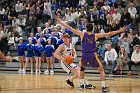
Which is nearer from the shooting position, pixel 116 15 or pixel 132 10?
pixel 116 15

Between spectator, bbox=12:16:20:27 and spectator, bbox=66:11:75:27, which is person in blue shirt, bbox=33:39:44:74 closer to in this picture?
spectator, bbox=66:11:75:27

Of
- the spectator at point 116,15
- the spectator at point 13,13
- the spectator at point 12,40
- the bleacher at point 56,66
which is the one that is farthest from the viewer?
the spectator at point 13,13

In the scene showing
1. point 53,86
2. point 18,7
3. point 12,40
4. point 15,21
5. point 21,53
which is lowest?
point 53,86

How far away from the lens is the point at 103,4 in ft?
79.2

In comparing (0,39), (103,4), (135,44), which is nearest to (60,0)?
(103,4)

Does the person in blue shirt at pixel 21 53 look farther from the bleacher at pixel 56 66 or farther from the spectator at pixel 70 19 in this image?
the spectator at pixel 70 19

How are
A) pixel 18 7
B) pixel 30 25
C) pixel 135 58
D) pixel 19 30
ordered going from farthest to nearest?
pixel 18 7 < pixel 30 25 < pixel 19 30 < pixel 135 58

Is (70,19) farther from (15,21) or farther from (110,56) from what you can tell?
(110,56)

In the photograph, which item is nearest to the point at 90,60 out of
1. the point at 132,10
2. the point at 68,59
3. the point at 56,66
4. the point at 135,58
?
the point at 68,59

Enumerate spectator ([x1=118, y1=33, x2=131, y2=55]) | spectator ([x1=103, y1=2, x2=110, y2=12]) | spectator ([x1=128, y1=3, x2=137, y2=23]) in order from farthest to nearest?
1. spectator ([x1=103, y1=2, x2=110, y2=12])
2. spectator ([x1=128, y1=3, x2=137, y2=23])
3. spectator ([x1=118, y1=33, x2=131, y2=55])

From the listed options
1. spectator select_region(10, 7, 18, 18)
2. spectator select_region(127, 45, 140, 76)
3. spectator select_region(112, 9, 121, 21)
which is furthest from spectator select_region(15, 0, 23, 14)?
spectator select_region(127, 45, 140, 76)

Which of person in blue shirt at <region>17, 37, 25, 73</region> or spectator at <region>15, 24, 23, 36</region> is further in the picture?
spectator at <region>15, 24, 23, 36</region>

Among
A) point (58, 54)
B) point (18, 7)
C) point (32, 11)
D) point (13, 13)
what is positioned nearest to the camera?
point (58, 54)

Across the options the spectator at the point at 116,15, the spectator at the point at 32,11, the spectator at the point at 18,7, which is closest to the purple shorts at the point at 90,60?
the spectator at the point at 116,15
